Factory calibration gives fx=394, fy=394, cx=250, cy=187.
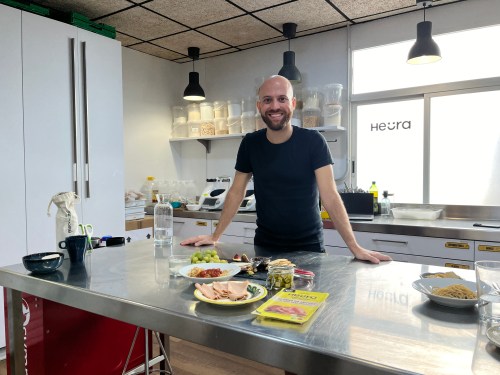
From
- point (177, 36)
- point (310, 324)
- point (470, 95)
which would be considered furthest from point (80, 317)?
point (470, 95)

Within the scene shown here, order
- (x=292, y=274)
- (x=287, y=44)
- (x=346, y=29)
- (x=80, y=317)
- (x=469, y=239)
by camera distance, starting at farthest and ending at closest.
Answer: (x=287, y=44) → (x=346, y=29) → (x=469, y=239) → (x=80, y=317) → (x=292, y=274)

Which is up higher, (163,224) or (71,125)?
(71,125)

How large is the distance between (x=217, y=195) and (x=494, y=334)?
129 inches

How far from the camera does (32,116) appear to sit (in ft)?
9.18

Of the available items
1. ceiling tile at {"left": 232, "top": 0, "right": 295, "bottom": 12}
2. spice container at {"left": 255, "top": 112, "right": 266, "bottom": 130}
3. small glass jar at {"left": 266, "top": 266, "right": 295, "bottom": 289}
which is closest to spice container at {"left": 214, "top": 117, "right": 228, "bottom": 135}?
spice container at {"left": 255, "top": 112, "right": 266, "bottom": 130}

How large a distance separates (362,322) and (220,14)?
301cm

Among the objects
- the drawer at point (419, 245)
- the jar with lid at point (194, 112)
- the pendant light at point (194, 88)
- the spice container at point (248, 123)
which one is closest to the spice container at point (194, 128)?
the jar with lid at point (194, 112)

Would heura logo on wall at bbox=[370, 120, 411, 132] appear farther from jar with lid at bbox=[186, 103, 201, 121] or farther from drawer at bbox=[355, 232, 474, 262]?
jar with lid at bbox=[186, 103, 201, 121]

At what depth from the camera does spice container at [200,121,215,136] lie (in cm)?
431

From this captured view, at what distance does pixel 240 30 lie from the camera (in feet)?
12.1

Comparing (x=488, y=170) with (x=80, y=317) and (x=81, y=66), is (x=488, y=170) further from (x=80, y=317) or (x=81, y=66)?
(x=81, y=66)

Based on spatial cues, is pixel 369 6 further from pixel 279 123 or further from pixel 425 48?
pixel 279 123

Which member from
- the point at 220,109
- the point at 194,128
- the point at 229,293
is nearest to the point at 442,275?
the point at 229,293

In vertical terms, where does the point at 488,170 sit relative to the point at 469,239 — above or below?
above
